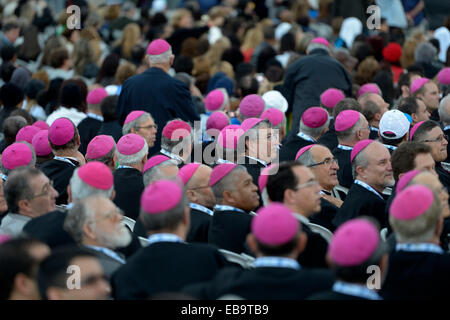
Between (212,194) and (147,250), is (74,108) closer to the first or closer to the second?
(212,194)

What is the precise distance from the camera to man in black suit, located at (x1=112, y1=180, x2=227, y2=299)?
4.45 meters

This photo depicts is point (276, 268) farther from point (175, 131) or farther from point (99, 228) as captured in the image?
point (175, 131)

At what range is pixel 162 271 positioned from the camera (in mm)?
4445

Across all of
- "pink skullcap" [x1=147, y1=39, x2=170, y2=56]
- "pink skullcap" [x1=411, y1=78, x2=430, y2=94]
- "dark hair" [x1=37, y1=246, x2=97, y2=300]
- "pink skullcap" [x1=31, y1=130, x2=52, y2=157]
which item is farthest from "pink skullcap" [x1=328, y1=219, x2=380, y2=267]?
"pink skullcap" [x1=411, y1=78, x2=430, y2=94]

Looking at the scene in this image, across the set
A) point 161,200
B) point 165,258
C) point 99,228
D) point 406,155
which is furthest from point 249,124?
point 165,258

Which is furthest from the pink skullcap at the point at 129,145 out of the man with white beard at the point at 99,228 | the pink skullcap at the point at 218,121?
the man with white beard at the point at 99,228

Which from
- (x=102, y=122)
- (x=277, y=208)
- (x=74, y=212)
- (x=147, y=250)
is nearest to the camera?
(x=277, y=208)

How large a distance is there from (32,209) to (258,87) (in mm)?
5902

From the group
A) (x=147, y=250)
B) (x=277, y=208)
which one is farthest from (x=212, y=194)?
(x=277, y=208)

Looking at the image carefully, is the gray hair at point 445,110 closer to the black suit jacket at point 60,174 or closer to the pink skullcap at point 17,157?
the black suit jacket at point 60,174

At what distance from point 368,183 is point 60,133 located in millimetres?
Answer: 2747

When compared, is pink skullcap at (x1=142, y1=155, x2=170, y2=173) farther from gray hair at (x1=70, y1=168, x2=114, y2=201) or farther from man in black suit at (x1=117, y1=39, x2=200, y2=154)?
man in black suit at (x1=117, y1=39, x2=200, y2=154)

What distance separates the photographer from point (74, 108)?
387 inches

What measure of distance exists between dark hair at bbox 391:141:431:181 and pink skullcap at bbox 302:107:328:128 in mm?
1833
